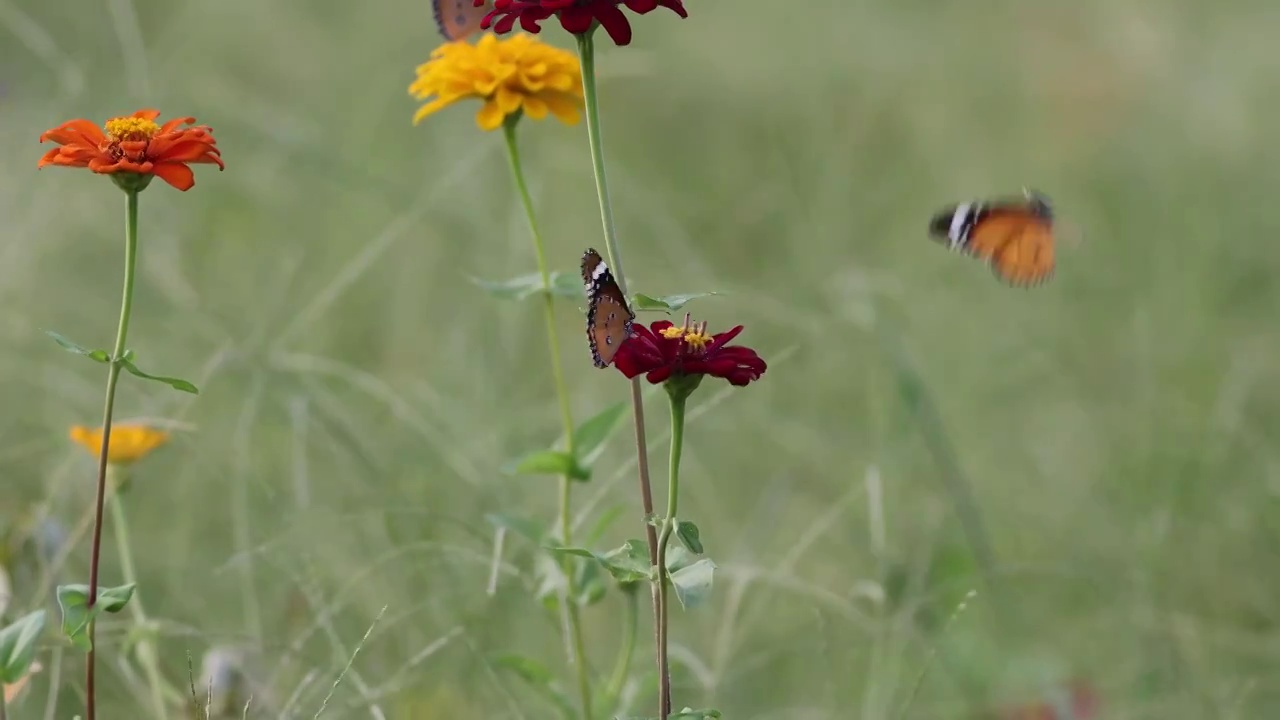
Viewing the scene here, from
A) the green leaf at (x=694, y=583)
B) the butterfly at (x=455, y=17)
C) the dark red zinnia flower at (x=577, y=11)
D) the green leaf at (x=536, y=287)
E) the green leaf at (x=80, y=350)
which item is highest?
the butterfly at (x=455, y=17)

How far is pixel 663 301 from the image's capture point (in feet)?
2.05

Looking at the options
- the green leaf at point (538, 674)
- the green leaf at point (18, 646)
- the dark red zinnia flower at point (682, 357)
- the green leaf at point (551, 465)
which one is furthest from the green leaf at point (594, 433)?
the green leaf at point (18, 646)

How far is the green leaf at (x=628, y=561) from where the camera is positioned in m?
0.61

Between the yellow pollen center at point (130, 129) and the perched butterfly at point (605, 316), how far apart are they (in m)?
0.25

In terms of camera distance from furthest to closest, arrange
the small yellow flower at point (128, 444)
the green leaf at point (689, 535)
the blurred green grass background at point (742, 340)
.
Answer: the blurred green grass background at point (742, 340), the small yellow flower at point (128, 444), the green leaf at point (689, 535)

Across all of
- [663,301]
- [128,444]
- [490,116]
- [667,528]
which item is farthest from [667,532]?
[128,444]

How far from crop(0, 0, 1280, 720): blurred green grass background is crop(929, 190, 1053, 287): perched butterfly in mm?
199

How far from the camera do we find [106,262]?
1975 millimetres

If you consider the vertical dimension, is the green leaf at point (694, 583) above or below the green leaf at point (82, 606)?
above

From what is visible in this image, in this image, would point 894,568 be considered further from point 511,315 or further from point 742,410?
point 511,315

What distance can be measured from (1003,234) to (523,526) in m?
0.35

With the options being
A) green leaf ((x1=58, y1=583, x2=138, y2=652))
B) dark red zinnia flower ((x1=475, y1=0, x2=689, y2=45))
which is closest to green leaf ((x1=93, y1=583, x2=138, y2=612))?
green leaf ((x1=58, y1=583, x2=138, y2=652))

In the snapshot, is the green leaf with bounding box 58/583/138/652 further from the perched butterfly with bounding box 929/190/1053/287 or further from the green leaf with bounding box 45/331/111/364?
the perched butterfly with bounding box 929/190/1053/287

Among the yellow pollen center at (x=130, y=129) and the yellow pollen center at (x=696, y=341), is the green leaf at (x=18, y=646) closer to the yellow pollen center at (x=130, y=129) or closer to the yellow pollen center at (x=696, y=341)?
the yellow pollen center at (x=130, y=129)
